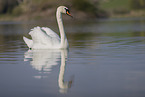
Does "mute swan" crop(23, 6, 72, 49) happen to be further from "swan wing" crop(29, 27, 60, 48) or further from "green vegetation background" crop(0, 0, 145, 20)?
"green vegetation background" crop(0, 0, 145, 20)

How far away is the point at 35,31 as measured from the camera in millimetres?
11859

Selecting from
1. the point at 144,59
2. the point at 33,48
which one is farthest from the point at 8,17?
the point at 144,59

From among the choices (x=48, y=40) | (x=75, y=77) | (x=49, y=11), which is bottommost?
(x=75, y=77)

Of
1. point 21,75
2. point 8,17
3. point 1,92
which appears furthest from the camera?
point 8,17

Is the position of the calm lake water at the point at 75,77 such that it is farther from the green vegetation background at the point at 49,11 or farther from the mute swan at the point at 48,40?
the green vegetation background at the point at 49,11

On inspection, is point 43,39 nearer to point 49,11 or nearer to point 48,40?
point 48,40

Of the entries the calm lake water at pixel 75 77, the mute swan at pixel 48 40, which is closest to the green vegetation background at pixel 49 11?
the mute swan at pixel 48 40

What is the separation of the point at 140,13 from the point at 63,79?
59.8 meters

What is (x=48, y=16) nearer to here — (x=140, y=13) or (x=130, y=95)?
(x=140, y=13)

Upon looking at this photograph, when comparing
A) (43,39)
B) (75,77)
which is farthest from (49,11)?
(75,77)

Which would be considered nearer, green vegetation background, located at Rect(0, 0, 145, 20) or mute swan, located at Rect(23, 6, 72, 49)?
mute swan, located at Rect(23, 6, 72, 49)

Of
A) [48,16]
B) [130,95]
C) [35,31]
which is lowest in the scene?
[130,95]

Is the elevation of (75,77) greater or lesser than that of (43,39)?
lesser

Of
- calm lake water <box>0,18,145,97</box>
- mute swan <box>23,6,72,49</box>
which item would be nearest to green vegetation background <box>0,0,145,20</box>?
mute swan <box>23,6,72,49</box>
